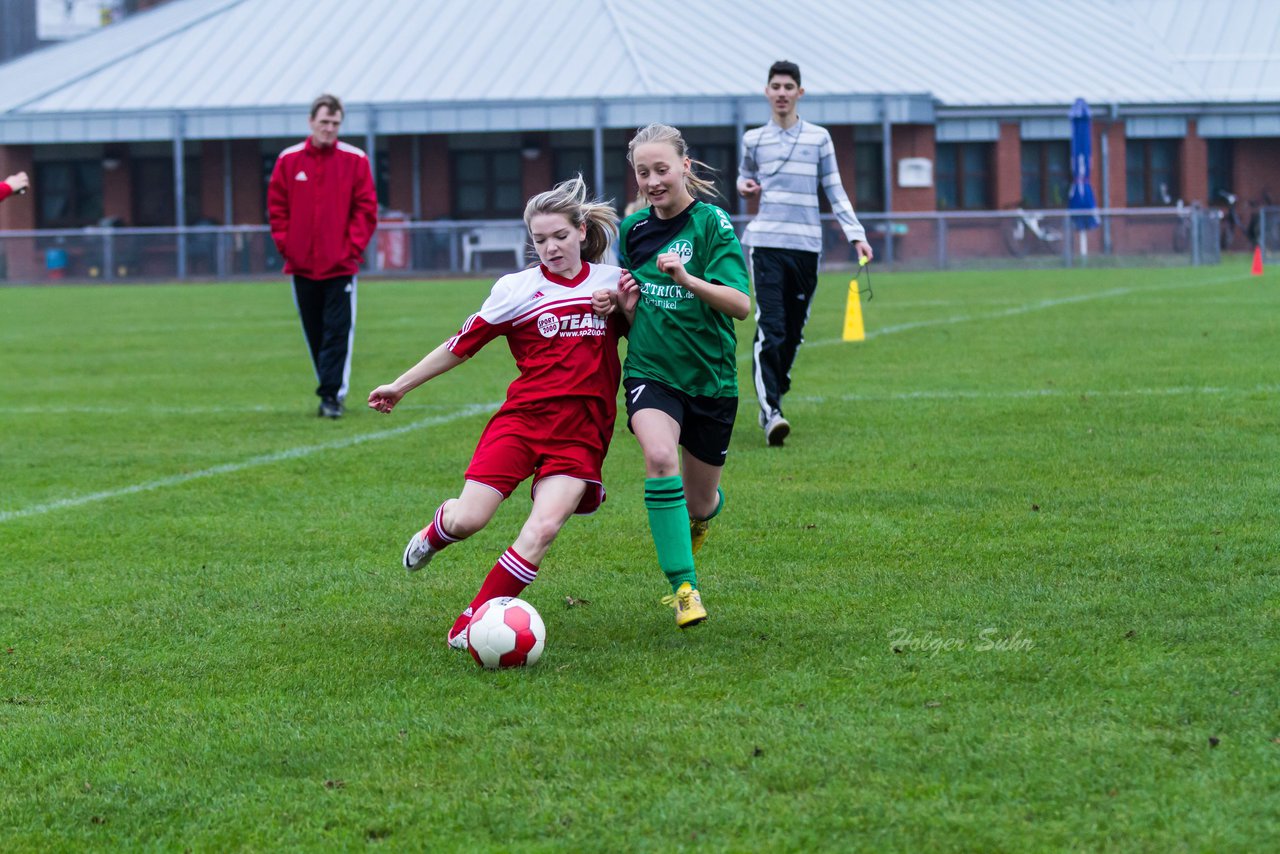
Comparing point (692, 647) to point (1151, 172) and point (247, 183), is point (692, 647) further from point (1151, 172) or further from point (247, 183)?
point (1151, 172)

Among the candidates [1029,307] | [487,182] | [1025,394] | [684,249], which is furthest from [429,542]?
[487,182]

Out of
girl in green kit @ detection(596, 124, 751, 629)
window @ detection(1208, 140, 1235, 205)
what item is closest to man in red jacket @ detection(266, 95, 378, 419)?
girl in green kit @ detection(596, 124, 751, 629)

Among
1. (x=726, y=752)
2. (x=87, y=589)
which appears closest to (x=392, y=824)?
(x=726, y=752)

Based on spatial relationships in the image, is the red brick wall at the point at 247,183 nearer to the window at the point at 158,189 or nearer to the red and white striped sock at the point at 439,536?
the window at the point at 158,189

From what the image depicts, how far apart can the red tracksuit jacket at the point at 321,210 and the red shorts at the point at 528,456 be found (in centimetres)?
631

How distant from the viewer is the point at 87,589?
19.7 feet

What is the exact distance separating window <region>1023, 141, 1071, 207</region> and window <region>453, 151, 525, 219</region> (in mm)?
12901

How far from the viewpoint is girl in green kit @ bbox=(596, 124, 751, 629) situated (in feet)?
17.4

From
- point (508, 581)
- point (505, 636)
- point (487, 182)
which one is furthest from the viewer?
point (487, 182)

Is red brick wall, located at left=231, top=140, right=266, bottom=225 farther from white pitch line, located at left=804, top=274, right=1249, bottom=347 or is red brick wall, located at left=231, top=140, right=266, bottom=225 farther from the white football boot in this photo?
the white football boot

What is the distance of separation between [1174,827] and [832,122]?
3529 centimetres

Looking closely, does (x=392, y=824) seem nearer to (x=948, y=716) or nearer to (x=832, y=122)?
(x=948, y=716)

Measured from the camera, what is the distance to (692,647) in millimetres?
4949

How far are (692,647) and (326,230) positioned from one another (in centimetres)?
702
